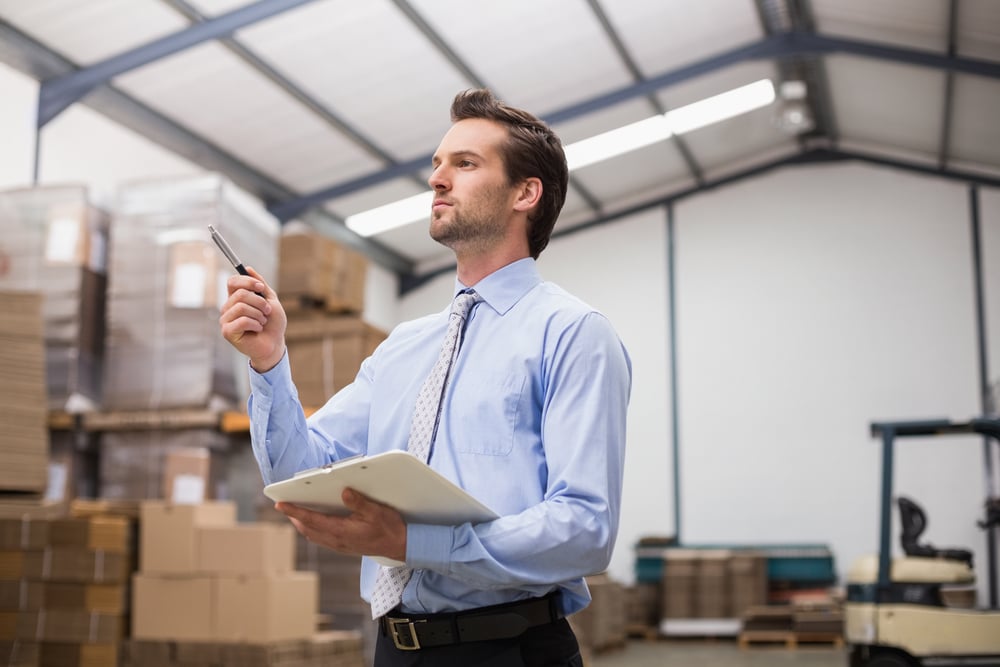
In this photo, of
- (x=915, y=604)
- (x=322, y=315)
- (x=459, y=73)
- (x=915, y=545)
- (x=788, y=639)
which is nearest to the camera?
(x=915, y=604)

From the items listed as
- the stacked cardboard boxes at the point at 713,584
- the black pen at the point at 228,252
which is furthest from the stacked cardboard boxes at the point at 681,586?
the black pen at the point at 228,252

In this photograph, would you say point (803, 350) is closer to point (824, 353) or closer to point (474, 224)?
point (824, 353)

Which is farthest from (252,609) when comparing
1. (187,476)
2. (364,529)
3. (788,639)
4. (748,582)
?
(748,582)

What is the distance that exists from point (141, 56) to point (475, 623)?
8.47m

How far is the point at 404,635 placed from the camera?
184 centimetres

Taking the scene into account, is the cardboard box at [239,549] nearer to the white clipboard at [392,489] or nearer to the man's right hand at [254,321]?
the man's right hand at [254,321]

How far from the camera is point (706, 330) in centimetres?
1555

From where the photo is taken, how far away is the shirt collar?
6.73 ft

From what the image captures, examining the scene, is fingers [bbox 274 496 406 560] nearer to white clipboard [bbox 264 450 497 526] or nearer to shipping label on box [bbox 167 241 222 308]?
white clipboard [bbox 264 450 497 526]

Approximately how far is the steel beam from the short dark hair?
24.2 feet

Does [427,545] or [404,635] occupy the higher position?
[427,545]

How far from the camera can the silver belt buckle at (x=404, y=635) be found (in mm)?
1826

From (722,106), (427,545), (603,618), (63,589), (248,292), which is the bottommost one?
(603,618)

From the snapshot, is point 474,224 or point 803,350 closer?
point 474,224
